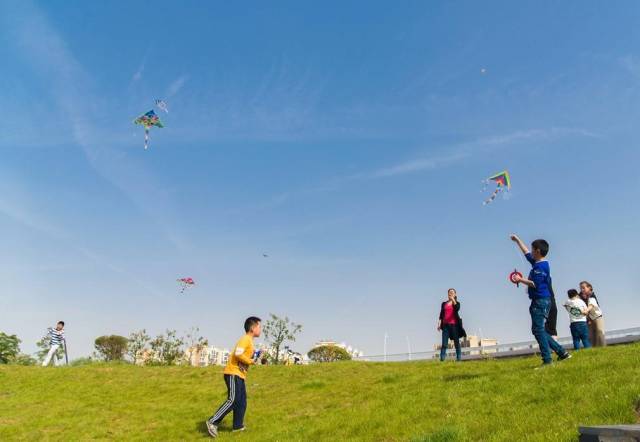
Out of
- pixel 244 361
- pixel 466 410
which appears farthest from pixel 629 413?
pixel 244 361

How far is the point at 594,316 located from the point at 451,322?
5.05 meters

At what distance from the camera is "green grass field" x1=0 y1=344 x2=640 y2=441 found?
25.6 ft

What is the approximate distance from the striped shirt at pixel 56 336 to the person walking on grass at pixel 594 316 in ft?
86.2

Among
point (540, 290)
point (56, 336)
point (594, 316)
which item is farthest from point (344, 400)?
point (56, 336)

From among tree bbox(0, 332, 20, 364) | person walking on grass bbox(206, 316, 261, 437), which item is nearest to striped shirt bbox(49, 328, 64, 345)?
person walking on grass bbox(206, 316, 261, 437)

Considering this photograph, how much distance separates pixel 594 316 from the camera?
1678 centimetres

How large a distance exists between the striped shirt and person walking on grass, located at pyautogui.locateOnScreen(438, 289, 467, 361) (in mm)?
21002

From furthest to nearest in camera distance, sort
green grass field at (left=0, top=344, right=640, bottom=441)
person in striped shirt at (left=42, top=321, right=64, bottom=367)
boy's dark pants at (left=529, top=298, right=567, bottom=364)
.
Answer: person in striped shirt at (left=42, top=321, right=64, bottom=367) → boy's dark pants at (left=529, top=298, right=567, bottom=364) → green grass field at (left=0, top=344, right=640, bottom=441)

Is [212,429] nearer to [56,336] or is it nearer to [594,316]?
[594,316]

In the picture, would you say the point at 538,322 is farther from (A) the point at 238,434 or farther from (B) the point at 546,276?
(A) the point at 238,434

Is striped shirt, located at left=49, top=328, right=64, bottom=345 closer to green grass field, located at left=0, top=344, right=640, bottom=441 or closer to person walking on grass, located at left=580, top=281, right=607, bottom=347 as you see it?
green grass field, located at left=0, top=344, right=640, bottom=441

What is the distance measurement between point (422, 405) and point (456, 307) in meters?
9.65

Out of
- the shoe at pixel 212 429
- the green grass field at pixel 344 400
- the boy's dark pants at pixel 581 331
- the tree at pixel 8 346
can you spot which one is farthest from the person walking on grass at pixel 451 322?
the tree at pixel 8 346

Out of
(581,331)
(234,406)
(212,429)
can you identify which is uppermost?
(581,331)
